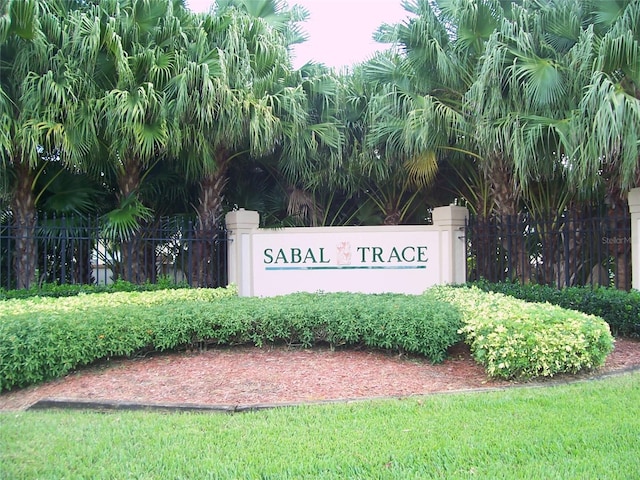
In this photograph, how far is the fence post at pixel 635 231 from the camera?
7.92 m

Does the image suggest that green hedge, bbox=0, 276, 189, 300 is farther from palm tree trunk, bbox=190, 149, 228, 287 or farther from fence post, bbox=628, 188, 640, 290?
fence post, bbox=628, 188, 640, 290

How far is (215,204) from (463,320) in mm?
6333

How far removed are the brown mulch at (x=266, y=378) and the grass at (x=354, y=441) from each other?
1.70 feet

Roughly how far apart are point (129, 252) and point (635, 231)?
915 cm

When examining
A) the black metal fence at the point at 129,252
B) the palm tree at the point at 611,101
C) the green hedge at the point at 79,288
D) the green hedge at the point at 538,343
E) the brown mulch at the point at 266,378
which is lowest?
the brown mulch at the point at 266,378

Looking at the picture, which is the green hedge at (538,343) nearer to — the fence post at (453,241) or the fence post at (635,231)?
the fence post at (635,231)

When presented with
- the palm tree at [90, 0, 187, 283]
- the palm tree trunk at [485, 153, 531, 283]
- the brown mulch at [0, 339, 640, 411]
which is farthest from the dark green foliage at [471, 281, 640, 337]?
the palm tree at [90, 0, 187, 283]

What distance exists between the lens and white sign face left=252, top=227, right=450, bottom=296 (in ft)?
35.7

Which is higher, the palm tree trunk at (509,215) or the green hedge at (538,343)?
the palm tree trunk at (509,215)

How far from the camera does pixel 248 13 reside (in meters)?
11.0

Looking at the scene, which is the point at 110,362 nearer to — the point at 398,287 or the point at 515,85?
the point at 398,287

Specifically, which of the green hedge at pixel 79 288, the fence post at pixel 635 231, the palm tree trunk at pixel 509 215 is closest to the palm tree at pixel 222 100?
the green hedge at pixel 79 288

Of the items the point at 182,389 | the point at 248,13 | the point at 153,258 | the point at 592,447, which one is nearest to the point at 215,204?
the point at 153,258

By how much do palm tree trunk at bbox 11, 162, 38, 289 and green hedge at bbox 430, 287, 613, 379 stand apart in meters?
7.98
